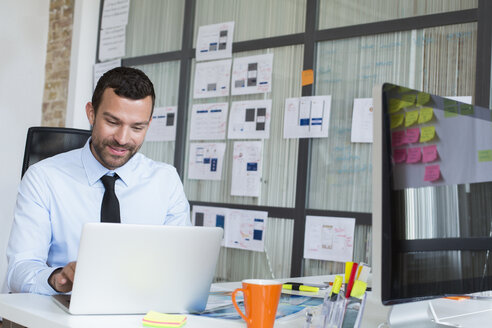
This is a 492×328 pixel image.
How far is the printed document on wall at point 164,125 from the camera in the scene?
4.04m

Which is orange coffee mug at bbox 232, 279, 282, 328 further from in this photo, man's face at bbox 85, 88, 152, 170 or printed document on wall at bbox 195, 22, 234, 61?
printed document on wall at bbox 195, 22, 234, 61

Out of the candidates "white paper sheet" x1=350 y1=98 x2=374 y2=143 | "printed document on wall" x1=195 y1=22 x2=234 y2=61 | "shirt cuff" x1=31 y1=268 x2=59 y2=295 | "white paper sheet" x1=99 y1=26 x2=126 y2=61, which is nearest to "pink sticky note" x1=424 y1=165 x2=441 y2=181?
"shirt cuff" x1=31 y1=268 x2=59 y2=295

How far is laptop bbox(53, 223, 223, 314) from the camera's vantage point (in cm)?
121

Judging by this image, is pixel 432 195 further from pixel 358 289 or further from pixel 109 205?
pixel 109 205

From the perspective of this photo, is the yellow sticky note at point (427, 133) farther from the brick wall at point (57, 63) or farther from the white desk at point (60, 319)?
the brick wall at point (57, 63)

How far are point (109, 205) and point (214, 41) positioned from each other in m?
2.15

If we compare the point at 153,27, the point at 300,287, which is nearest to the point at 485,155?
the point at 300,287

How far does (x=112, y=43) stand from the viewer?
4.50 m

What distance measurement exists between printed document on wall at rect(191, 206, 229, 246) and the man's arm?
6.12 ft

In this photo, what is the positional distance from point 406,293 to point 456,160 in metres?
0.30

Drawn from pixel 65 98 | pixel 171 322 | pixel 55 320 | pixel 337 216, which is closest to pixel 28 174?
pixel 55 320

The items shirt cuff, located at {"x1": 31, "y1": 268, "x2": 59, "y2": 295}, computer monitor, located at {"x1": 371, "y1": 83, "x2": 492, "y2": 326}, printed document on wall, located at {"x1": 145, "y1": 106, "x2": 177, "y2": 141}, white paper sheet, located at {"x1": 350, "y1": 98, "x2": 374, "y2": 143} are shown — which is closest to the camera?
computer monitor, located at {"x1": 371, "y1": 83, "x2": 492, "y2": 326}

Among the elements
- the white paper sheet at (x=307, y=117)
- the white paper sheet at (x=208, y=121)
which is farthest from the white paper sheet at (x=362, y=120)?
the white paper sheet at (x=208, y=121)

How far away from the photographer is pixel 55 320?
1.22 meters
